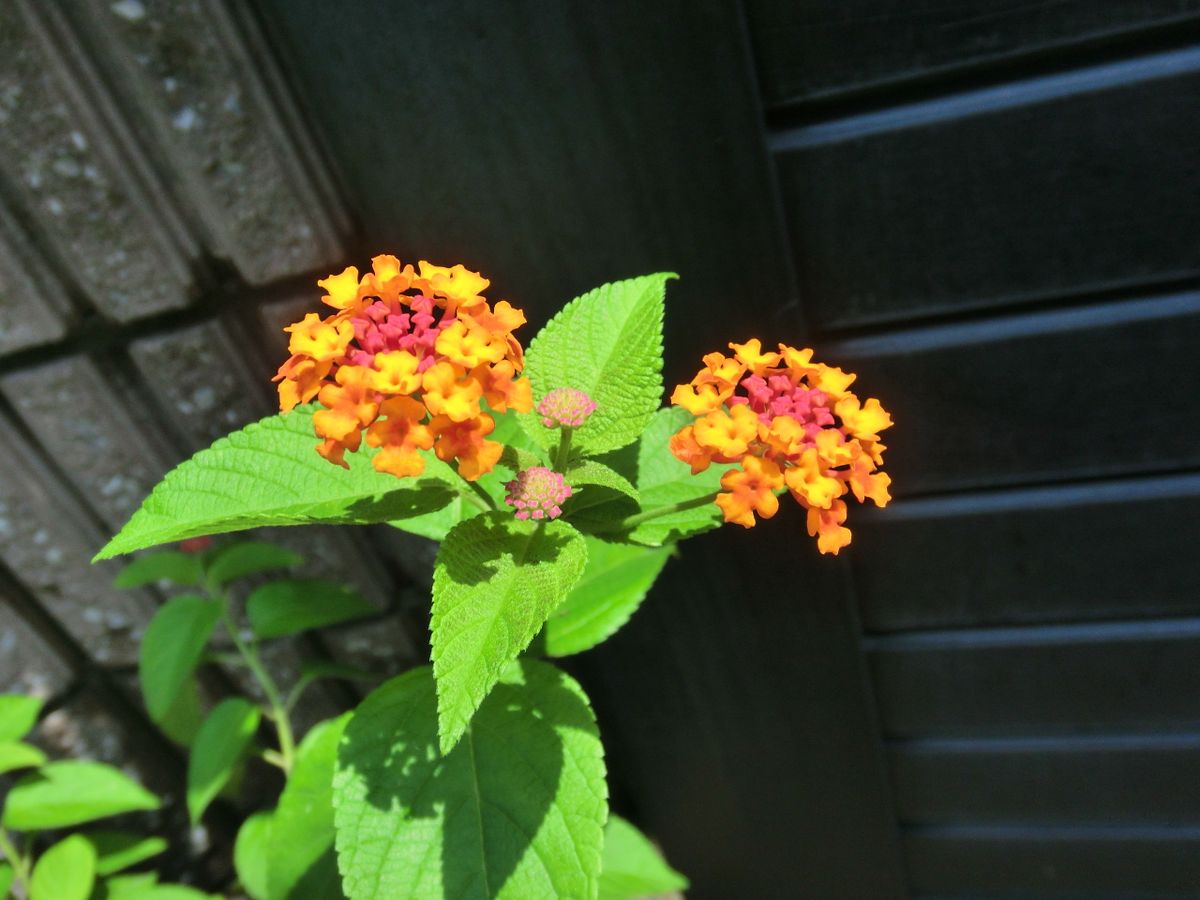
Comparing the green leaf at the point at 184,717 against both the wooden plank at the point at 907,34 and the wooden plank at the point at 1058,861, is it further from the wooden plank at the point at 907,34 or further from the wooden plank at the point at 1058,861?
the wooden plank at the point at 1058,861

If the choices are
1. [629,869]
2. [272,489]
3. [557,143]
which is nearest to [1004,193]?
[557,143]

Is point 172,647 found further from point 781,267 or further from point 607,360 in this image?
point 781,267

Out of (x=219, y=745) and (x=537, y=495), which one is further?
(x=219, y=745)

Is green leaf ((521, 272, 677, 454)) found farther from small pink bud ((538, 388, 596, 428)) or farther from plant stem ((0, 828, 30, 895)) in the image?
plant stem ((0, 828, 30, 895))

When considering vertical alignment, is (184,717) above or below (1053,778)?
above

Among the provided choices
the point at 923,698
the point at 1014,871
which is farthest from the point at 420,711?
the point at 1014,871

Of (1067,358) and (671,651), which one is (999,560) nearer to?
(1067,358)

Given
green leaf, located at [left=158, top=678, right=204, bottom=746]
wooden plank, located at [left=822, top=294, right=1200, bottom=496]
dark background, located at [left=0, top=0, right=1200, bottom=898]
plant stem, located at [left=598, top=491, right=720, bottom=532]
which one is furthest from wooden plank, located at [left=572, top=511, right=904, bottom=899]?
green leaf, located at [left=158, top=678, right=204, bottom=746]
